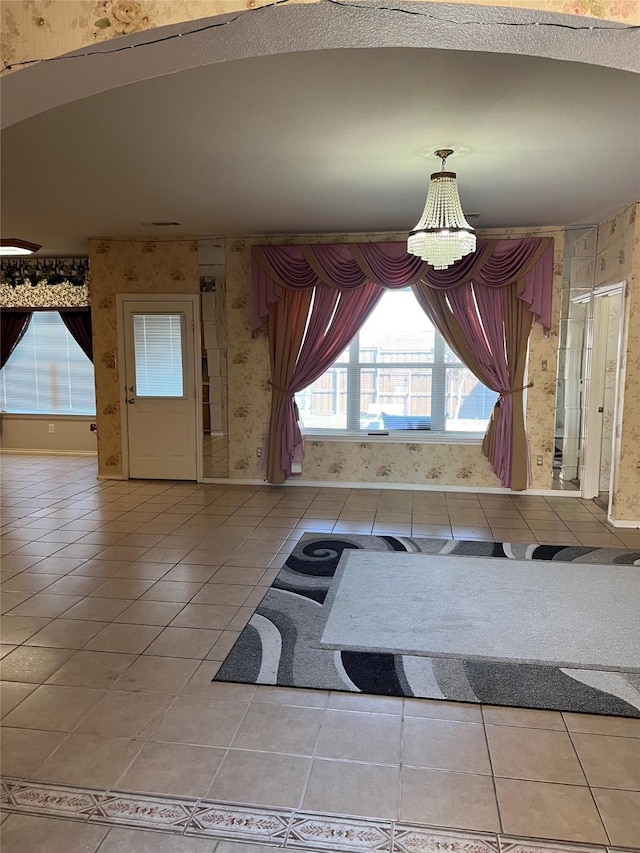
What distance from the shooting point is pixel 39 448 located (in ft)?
27.0

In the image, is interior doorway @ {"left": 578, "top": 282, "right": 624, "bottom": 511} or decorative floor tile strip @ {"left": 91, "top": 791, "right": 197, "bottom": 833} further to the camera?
interior doorway @ {"left": 578, "top": 282, "right": 624, "bottom": 511}

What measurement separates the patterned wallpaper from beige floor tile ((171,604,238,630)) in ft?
8.58

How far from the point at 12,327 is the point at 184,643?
6547 mm

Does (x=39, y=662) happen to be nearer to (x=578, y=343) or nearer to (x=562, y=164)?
(x=562, y=164)

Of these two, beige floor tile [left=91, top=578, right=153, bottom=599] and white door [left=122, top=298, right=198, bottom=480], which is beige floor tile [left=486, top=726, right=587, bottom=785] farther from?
white door [left=122, top=298, right=198, bottom=480]

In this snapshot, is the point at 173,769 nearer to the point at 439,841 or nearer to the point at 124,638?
the point at 439,841

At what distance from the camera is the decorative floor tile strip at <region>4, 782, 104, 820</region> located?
1925 mm

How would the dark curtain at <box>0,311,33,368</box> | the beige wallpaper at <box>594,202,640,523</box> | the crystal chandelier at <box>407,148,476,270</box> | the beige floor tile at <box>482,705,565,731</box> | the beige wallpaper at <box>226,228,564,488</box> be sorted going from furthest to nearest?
the dark curtain at <box>0,311,33,368</box>, the beige wallpaper at <box>226,228,564,488</box>, the beige wallpaper at <box>594,202,640,523</box>, the crystal chandelier at <box>407,148,476,270</box>, the beige floor tile at <box>482,705,565,731</box>

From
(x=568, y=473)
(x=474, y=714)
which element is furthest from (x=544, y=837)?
(x=568, y=473)

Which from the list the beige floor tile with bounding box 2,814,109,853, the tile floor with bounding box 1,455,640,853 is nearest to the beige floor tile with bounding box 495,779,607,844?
the tile floor with bounding box 1,455,640,853

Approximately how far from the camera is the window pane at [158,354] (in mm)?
6270

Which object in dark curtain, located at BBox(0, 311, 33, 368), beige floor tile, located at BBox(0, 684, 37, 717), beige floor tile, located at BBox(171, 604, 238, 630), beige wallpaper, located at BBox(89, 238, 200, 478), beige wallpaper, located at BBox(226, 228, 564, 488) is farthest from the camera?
dark curtain, located at BBox(0, 311, 33, 368)

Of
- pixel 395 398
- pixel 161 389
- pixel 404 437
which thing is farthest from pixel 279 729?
pixel 161 389

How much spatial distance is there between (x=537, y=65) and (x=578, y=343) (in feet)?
12.7
